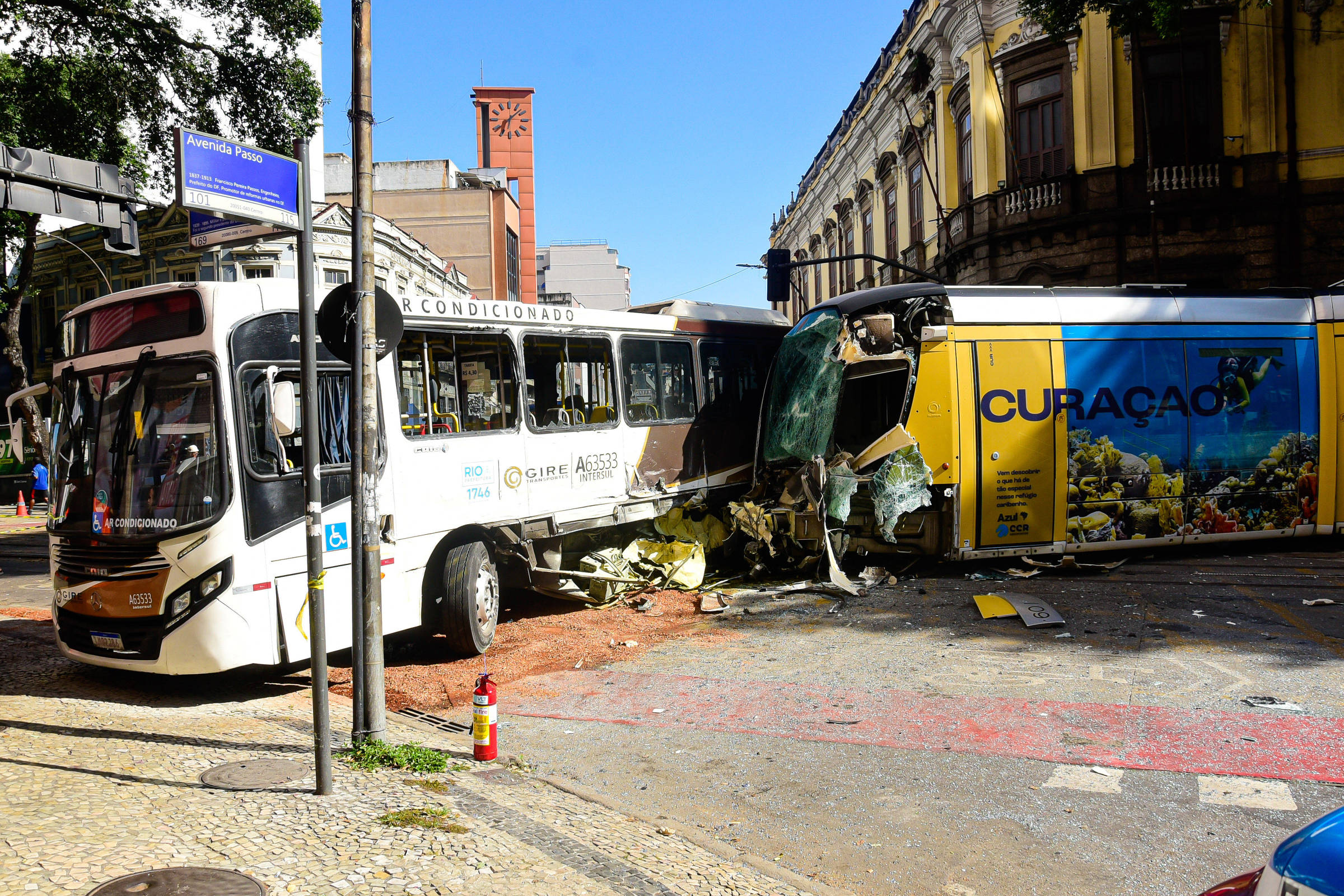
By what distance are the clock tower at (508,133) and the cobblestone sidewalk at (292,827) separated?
6382cm

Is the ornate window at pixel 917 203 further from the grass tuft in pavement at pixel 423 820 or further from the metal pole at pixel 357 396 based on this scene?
the grass tuft in pavement at pixel 423 820

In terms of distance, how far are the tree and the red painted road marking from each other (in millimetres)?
13208

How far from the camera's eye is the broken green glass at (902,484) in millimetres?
9758

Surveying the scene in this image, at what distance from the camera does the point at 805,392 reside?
10883 mm

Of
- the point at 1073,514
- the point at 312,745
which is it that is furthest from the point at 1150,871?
the point at 1073,514

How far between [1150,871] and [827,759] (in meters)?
1.86

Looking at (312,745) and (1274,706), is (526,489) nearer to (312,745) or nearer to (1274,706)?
(312,745)

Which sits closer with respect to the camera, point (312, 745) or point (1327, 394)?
point (312, 745)

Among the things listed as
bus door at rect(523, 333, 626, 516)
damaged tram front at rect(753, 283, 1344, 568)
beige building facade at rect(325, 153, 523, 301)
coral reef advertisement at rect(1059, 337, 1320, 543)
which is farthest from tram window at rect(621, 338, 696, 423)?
beige building facade at rect(325, 153, 523, 301)

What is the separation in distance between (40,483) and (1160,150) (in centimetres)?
2919

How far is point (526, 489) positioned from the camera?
8.77 m

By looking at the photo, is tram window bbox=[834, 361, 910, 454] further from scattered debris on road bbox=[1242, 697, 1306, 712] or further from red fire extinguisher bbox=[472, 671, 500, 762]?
red fire extinguisher bbox=[472, 671, 500, 762]

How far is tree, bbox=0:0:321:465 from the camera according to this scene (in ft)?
50.0

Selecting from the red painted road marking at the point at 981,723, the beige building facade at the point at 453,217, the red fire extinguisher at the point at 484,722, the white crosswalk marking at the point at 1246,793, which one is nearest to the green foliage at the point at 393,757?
the red fire extinguisher at the point at 484,722
